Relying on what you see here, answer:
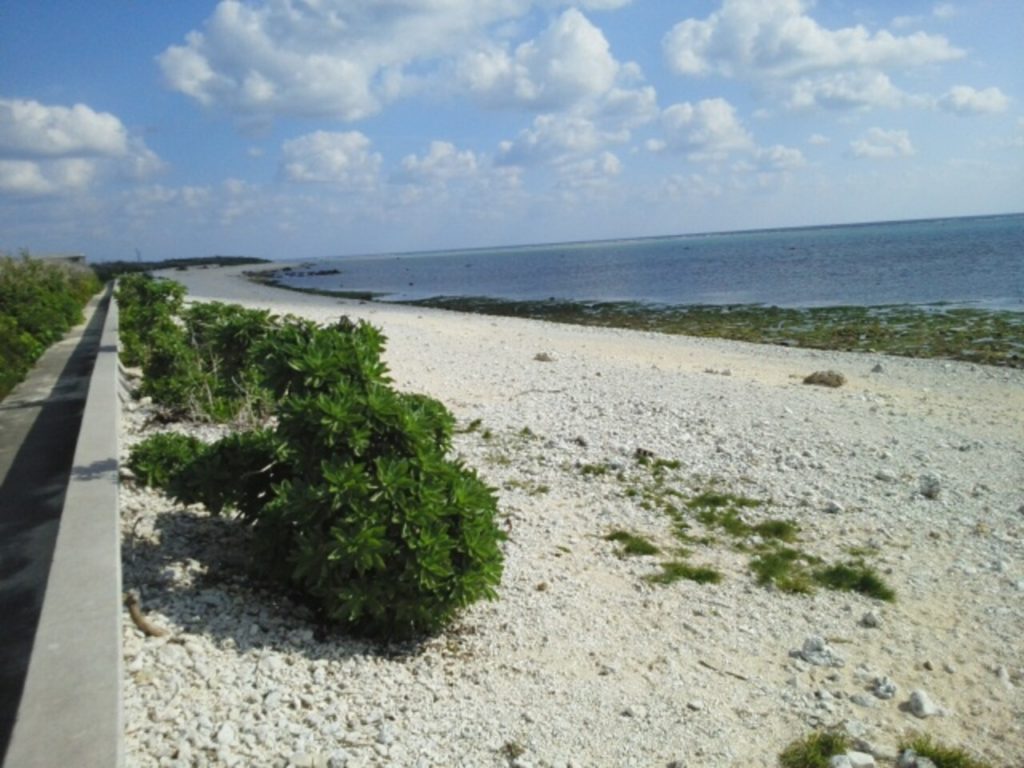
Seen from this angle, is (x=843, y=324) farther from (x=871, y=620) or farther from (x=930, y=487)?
(x=871, y=620)

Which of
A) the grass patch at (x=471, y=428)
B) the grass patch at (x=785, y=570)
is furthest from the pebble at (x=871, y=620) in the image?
the grass patch at (x=471, y=428)

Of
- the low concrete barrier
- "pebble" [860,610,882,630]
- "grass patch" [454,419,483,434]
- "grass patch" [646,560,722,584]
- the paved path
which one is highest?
the low concrete barrier

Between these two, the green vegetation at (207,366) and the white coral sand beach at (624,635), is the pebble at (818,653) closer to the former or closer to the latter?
the white coral sand beach at (624,635)

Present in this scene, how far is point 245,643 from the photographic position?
4.43 meters

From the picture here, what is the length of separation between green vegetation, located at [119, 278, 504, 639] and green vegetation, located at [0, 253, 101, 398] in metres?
9.03

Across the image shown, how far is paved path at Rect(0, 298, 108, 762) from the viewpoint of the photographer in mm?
4148

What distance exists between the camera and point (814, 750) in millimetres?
4023

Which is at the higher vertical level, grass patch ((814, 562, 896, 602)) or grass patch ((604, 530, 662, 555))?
grass patch ((604, 530, 662, 555))

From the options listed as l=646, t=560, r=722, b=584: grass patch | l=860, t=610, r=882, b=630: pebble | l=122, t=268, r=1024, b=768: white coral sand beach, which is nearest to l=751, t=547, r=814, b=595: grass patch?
l=122, t=268, r=1024, b=768: white coral sand beach

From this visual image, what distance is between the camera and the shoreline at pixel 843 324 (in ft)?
73.0

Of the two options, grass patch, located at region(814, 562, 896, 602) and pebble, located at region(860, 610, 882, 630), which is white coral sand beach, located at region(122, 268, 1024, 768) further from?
grass patch, located at region(814, 562, 896, 602)

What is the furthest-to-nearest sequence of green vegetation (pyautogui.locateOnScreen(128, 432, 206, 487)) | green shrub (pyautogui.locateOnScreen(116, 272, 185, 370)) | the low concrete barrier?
green shrub (pyautogui.locateOnScreen(116, 272, 185, 370)) < green vegetation (pyautogui.locateOnScreen(128, 432, 206, 487)) < the low concrete barrier

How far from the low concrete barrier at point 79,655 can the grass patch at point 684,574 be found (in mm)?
4361

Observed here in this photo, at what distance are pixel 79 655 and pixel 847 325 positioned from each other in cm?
2959
